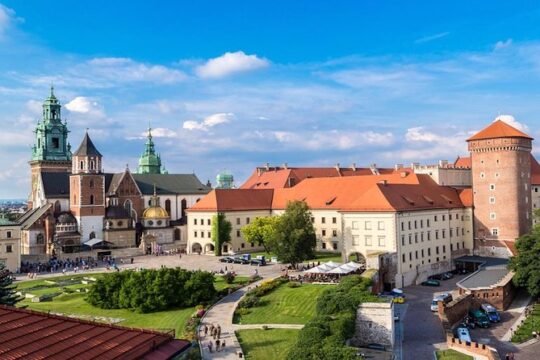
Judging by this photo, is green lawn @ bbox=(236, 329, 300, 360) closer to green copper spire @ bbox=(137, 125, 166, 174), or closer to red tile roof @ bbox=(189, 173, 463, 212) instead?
red tile roof @ bbox=(189, 173, 463, 212)

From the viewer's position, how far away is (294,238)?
57500 mm

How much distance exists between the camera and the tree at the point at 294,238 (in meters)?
57.6

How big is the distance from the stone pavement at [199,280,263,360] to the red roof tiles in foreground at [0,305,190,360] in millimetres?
15236

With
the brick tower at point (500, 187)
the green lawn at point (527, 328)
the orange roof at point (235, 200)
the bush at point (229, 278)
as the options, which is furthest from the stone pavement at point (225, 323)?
the brick tower at point (500, 187)

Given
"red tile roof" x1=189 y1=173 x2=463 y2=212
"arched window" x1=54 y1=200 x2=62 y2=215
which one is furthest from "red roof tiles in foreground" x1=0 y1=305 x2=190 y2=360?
"arched window" x1=54 y1=200 x2=62 y2=215

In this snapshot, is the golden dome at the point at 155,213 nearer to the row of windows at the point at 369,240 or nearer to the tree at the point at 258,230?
the tree at the point at 258,230

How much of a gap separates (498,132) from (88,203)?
2315 inches

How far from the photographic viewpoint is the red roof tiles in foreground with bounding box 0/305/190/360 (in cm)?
1413

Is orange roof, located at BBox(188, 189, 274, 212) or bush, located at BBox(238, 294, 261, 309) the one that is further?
orange roof, located at BBox(188, 189, 274, 212)

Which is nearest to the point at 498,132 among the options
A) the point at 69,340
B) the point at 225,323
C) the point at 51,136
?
the point at 225,323

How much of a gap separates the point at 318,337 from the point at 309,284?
61.8 feet

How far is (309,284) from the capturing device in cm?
4925

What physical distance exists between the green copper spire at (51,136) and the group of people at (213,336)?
72.1 metres

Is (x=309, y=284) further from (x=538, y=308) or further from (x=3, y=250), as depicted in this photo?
(x=3, y=250)
